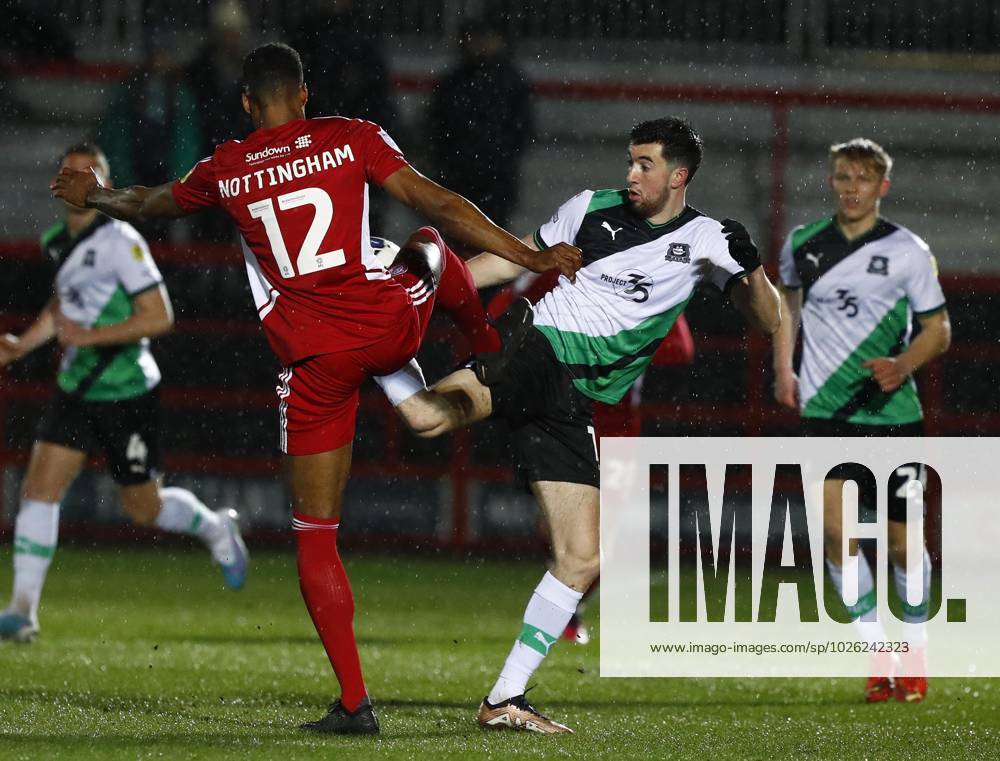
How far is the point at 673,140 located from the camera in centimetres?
655

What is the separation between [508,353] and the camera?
6.51m

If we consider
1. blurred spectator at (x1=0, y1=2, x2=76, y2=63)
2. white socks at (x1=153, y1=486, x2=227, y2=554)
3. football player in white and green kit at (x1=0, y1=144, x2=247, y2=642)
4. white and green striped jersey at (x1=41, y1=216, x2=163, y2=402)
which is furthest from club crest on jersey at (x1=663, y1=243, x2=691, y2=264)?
blurred spectator at (x1=0, y1=2, x2=76, y2=63)

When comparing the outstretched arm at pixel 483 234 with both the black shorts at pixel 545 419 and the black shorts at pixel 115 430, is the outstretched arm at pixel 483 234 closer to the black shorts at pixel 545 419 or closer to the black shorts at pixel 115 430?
the black shorts at pixel 545 419

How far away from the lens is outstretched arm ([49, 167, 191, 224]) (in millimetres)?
6281

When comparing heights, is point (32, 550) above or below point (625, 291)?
below

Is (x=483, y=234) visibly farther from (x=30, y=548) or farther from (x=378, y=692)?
(x=30, y=548)

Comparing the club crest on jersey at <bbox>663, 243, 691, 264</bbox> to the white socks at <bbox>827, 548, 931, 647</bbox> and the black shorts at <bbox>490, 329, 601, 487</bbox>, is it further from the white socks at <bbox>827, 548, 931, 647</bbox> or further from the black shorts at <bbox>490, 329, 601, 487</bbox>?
the white socks at <bbox>827, 548, 931, 647</bbox>

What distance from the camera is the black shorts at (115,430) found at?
8.80 meters

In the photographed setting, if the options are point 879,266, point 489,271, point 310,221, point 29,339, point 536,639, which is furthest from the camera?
point 29,339

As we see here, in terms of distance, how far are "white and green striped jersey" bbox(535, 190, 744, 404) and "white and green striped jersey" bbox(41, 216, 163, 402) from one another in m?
2.87

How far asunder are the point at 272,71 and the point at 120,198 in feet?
2.28

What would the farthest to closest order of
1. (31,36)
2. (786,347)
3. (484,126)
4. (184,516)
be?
(31,36)
(484,126)
(184,516)
(786,347)

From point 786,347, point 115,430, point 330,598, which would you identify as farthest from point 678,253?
point 115,430

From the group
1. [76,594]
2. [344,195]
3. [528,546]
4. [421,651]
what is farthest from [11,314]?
[344,195]
